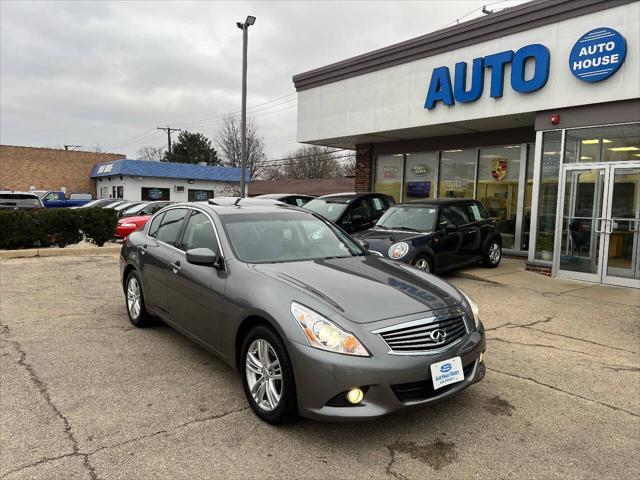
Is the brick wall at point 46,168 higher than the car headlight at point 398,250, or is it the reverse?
the brick wall at point 46,168

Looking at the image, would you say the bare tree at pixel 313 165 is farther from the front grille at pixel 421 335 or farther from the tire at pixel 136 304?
the front grille at pixel 421 335

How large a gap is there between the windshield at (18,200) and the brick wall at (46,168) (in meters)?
25.9

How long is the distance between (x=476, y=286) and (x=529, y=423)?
5.34 metres

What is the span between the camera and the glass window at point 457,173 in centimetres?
1338

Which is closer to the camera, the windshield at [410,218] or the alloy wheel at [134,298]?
the alloy wheel at [134,298]

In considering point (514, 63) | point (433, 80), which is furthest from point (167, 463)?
point (433, 80)

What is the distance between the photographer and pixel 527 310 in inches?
269

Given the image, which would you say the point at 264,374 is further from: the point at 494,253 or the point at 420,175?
the point at 420,175

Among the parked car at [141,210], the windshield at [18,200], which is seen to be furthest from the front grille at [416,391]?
the parked car at [141,210]

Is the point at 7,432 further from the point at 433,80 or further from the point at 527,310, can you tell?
the point at 433,80

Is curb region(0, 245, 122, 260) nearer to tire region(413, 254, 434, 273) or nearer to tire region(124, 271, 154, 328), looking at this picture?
tire region(124, 271, 154, 328)

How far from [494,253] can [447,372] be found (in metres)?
7.87

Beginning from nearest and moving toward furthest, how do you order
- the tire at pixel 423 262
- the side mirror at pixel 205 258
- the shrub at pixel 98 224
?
the side mirror at pixel 205 258 → the tire at pixel 423 262 → the shrub at pixel 98 224

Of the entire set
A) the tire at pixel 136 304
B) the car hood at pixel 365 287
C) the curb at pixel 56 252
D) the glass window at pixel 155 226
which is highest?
the glass window at pixel 155 226
